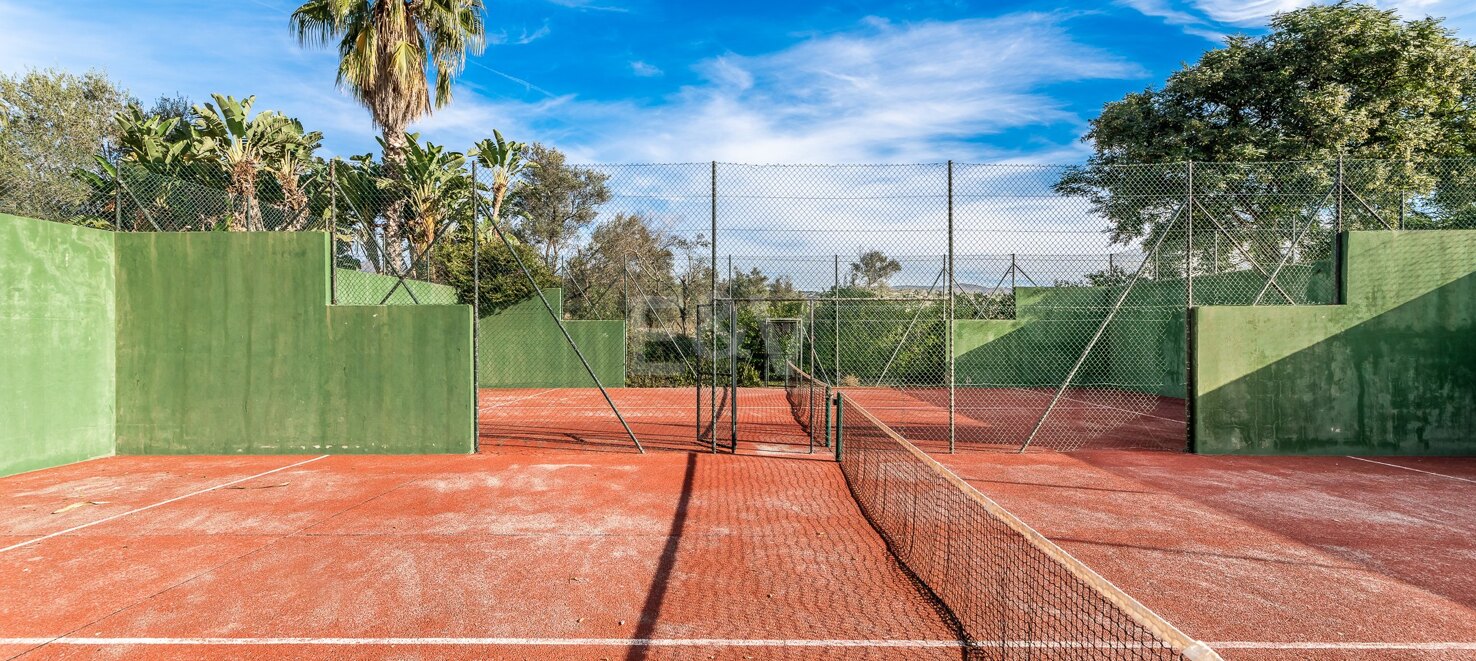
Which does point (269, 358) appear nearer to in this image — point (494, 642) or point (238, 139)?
point (494, 642)

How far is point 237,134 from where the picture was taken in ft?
53.9

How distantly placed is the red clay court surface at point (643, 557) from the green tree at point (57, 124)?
90.7 ft

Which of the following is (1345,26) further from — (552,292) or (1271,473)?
(552,292)

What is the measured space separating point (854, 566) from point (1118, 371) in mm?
16461

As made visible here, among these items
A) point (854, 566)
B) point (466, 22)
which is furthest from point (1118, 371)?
point (466, 22)

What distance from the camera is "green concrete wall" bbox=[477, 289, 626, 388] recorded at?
18.5 m

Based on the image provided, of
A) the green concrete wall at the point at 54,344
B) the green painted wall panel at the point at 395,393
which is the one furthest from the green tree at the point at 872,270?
the green concrete wall at the point at 54,344

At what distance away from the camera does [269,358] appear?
8.88m

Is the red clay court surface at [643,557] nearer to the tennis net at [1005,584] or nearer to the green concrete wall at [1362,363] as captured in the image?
the tennis net at [1005,584]

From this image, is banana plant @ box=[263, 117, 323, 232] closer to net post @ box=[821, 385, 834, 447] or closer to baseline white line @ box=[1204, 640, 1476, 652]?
net post @ box=[821, 385, 834, 447]

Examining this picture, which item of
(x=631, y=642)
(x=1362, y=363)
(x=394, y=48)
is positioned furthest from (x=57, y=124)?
(x=1362, y=363)

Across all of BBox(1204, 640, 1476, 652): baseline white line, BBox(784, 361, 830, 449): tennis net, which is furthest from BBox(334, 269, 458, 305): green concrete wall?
BBox(1204, 640, 1476, 652): baseline white line

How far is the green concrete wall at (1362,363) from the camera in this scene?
892cm

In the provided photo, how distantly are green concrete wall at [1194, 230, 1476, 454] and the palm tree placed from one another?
15.8 meters
